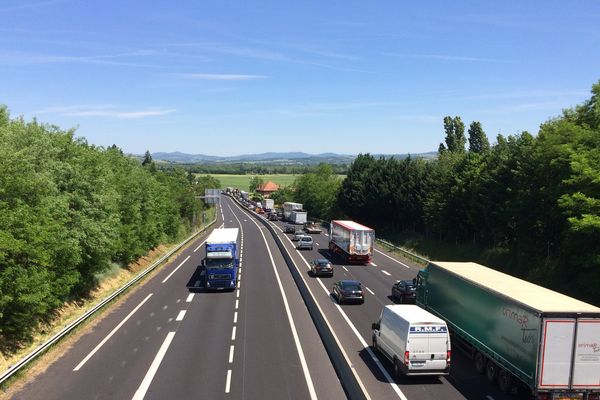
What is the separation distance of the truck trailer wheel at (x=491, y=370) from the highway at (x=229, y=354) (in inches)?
9.8

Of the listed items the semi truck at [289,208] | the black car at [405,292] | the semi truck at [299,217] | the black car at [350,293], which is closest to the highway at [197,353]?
the black car at [350,293]

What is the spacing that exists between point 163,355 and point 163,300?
12052 millimetres

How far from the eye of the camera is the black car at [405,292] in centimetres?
3155

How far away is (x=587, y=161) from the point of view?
30953 millimetres

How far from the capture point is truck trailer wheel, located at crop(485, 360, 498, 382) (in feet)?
61.8

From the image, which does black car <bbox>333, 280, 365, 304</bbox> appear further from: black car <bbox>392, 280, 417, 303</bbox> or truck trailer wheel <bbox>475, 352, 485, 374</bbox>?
truck trailer wheel <bbox>475, 352, 485, 374</bbox>

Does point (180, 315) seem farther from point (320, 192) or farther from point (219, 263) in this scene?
point (320, 192)

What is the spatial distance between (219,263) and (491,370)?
21.6 m

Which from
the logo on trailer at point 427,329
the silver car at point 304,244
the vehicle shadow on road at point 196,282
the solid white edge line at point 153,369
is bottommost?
the vehicle shadow on road at point 196,282

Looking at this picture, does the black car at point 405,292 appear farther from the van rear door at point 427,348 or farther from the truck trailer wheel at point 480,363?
the van rear door at point 427,348

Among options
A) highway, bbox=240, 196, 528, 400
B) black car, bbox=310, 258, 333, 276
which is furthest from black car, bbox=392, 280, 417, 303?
black car, bbox=310, 258, 333, 276

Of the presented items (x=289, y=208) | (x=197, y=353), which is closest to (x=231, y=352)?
(x=197, y=353)

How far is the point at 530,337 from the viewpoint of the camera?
1631 cm

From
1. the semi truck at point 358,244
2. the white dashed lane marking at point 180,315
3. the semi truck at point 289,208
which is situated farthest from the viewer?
the semi truck at point 289,208
